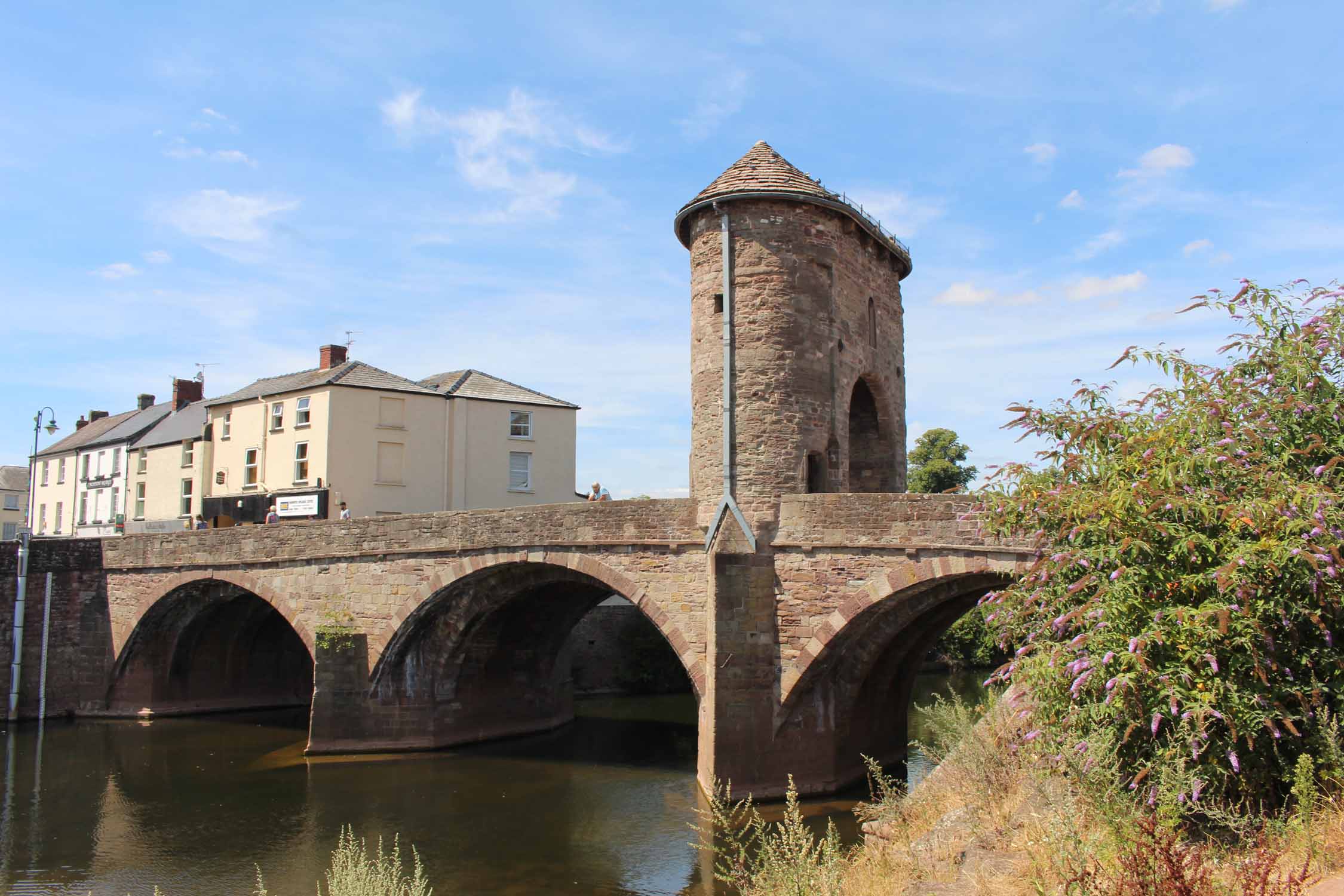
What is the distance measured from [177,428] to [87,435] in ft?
38.1

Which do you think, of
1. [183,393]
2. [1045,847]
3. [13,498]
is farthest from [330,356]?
[13,498]

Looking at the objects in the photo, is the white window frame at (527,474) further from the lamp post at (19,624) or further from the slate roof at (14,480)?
the slate roof at (14,480)

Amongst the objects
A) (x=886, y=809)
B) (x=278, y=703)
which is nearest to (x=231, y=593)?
(x=278, y=703)

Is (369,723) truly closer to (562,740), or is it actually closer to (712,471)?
(562,740)

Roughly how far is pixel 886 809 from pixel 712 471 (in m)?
6.57

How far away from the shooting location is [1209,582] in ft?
20.7

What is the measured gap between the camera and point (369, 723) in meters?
19.4

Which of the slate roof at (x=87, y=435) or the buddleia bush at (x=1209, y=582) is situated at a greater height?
the slate roof at (x=87, y=435)

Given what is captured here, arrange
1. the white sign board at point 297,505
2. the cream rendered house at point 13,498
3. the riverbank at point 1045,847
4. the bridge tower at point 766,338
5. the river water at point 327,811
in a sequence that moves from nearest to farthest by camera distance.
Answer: the riverbank at point 1045,847 < the river water at point 327,811 < the bridge tower at point 766,338 < the white sign board at point 297,505 < the cream rendered house at point 13,498

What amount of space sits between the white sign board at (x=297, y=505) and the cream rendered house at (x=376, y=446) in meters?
0.03

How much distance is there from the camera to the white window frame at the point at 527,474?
30.2m

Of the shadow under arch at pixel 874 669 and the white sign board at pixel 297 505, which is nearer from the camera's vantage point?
the shadow under arch at pixel 874 669

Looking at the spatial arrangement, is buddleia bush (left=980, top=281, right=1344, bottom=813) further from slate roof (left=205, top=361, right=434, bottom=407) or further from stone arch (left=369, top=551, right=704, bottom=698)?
slate roof (left=205, top=361, right=434, bottom=407)

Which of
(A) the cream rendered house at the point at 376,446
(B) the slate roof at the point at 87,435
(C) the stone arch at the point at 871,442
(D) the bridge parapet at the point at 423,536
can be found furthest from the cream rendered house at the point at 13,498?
(C) the stone arch at the point at 871,442
